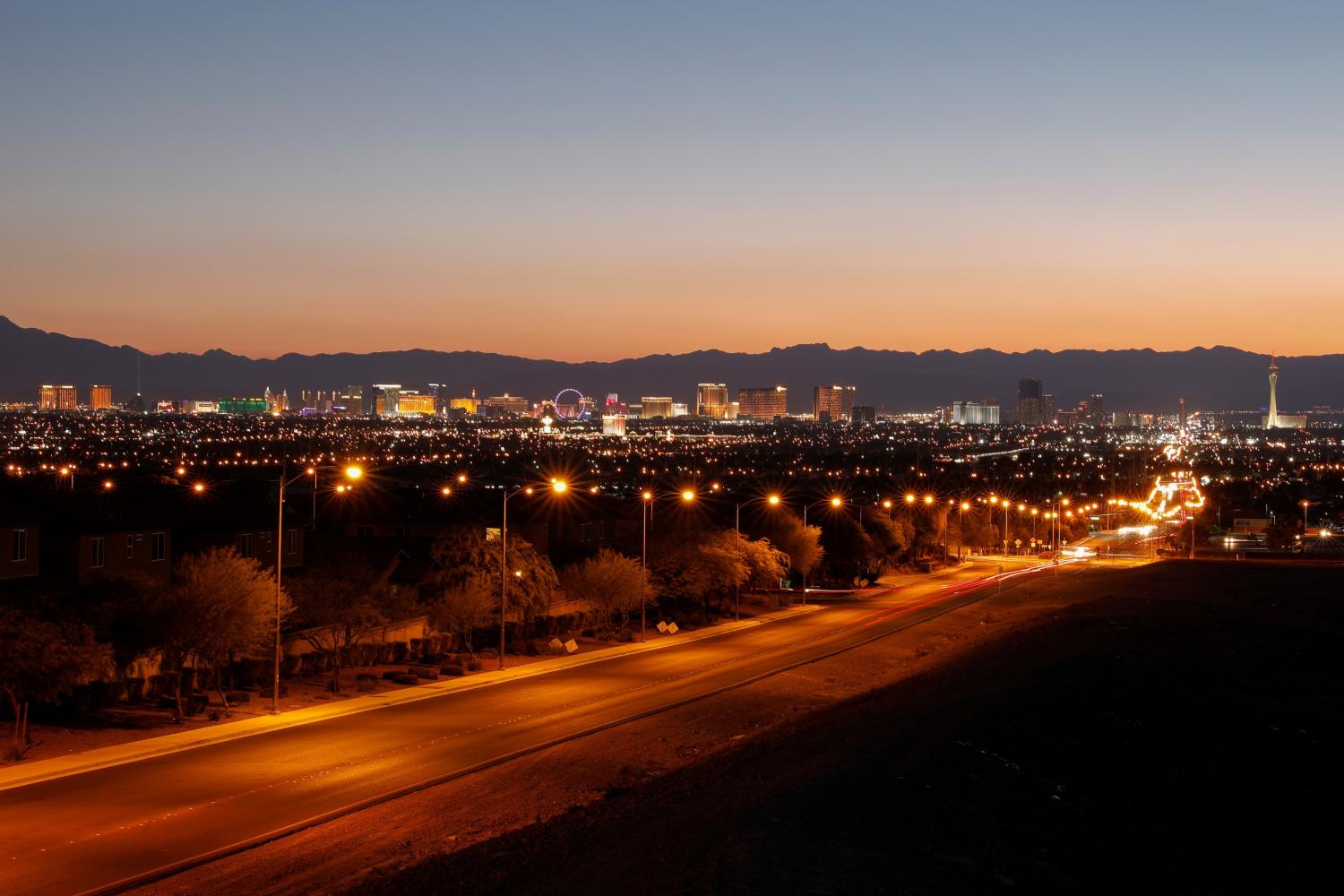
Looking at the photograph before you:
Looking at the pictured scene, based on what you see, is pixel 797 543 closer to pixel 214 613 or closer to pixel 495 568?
pixel 495 568

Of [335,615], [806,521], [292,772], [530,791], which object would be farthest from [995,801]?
[806,521]

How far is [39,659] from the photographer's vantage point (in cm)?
2622

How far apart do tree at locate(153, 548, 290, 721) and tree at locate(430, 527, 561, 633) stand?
474 inches

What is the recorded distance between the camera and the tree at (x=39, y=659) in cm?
2599

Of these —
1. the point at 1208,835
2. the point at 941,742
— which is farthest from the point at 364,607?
the point at 1208,835

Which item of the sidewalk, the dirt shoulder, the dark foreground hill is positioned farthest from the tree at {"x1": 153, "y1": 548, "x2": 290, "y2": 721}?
the dark foreground hill

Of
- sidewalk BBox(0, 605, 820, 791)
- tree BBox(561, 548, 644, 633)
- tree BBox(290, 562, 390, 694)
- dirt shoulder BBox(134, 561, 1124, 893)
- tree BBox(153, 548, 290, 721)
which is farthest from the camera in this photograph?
tree BBox(561, 548, 644, 633)

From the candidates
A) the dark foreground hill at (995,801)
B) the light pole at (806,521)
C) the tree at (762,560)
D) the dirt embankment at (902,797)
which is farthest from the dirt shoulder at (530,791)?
the light pole at (806,521)

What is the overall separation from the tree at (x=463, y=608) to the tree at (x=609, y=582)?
6.26 metres

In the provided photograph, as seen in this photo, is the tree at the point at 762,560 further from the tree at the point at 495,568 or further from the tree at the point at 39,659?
the tree at the point at 39,659

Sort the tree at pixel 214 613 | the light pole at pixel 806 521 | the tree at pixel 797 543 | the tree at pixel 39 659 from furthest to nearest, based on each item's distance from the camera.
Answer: the tree at pixel 797 543 → the light pole at pixel 806 521 → the tree at pixel 214 613 → the tree at pixel 39 659

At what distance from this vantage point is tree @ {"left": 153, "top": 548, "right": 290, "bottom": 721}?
30797 mm

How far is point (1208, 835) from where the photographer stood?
24156 mm

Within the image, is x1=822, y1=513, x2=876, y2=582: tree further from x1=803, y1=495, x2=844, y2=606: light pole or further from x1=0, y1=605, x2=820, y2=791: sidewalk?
x1=0, y1=605, x2=820, y2=791: sidewalk
